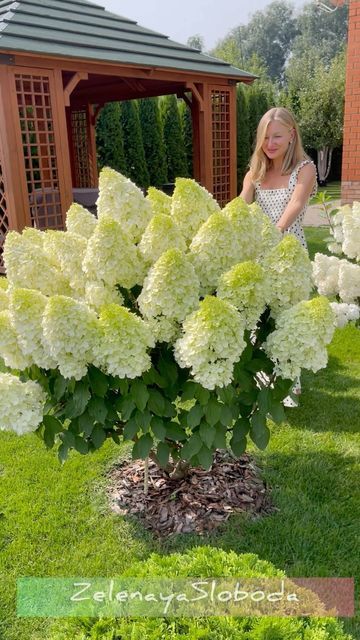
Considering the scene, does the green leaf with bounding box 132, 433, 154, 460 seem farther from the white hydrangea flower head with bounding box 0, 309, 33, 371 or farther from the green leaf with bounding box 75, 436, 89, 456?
the white hydrangea flower head with bounding box 0, 309, 33, 371

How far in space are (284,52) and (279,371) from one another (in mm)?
67680

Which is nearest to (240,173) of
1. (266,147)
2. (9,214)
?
(9,214)

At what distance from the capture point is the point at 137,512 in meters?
2.93

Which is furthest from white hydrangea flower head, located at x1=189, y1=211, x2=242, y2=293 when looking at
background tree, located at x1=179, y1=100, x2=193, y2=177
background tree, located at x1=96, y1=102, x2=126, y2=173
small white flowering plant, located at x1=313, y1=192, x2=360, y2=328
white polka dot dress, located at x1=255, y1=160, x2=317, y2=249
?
background tree, located at x1=179, y1=100, x2=193, y2=177

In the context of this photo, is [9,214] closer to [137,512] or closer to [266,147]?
[266,147]

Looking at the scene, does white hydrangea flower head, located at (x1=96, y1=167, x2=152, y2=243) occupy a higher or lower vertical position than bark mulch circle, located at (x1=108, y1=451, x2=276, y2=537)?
higher

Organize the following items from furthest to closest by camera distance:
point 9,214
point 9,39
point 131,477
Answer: point 9,214 → point 9,39 → point 131,477

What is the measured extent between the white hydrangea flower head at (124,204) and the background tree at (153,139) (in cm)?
1392

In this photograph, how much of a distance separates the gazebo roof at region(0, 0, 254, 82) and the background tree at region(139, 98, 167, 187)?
5.83 m

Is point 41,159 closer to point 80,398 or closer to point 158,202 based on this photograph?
point 158,202

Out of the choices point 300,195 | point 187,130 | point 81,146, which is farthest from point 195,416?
point 187,130

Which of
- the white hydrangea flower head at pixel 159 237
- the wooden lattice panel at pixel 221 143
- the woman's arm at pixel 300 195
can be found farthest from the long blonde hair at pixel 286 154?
the wooden lattice panel at pixel 221 143

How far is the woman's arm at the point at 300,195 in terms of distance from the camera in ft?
11.6

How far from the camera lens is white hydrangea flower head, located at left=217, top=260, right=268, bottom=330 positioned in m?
2.00
